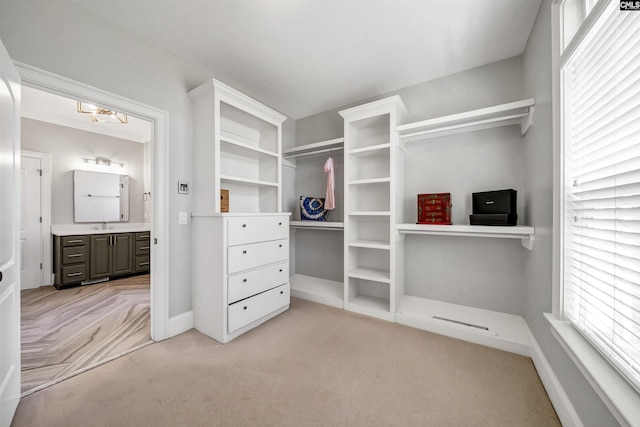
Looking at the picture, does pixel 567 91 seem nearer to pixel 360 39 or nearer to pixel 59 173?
Result: pixel 360 39

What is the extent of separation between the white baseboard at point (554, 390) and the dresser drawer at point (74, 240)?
5553 millimetres

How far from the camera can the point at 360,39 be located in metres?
2.04

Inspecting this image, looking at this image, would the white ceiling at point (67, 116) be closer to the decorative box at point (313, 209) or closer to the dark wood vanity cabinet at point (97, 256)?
the dark wood vanity cabinet at point (97, 256)

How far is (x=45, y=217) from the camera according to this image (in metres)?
3.61

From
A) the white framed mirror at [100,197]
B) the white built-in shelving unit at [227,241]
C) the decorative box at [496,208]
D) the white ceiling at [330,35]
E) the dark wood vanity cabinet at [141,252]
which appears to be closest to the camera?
the white ceiling at [330,35]

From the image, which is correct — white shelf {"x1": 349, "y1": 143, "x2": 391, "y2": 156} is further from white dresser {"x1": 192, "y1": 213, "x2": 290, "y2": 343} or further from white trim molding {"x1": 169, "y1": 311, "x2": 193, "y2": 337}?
white trim molding {"x1": 169, "y1": 311, "x2": 193, "y2": 337}

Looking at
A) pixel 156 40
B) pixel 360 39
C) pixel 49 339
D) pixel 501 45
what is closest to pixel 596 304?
pixel 501 45

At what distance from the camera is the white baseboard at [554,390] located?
1150mm

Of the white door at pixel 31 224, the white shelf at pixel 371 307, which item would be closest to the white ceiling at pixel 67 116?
the white door at pixel 31 224

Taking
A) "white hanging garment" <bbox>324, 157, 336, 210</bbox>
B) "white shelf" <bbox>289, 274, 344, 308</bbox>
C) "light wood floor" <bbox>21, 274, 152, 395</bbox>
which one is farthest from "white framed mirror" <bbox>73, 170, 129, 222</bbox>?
"white hanging garment" <bbox>324, 157, 336, 210</bbox>

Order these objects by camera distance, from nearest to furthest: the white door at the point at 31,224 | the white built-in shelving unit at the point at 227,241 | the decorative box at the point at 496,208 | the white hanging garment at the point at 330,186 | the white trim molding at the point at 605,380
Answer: the white trim molding at the point at 605,380
the decorative box at the point at 496,208
the white built-in shelving unit at the point at 227,241
the white hanging garment at the point at 330,186
the white door at the point at 31,224

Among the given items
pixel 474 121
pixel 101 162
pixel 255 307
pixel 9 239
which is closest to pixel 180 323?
pixel 255 307

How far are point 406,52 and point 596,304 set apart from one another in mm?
2260

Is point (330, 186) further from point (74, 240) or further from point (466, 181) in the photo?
point (74, 240)
